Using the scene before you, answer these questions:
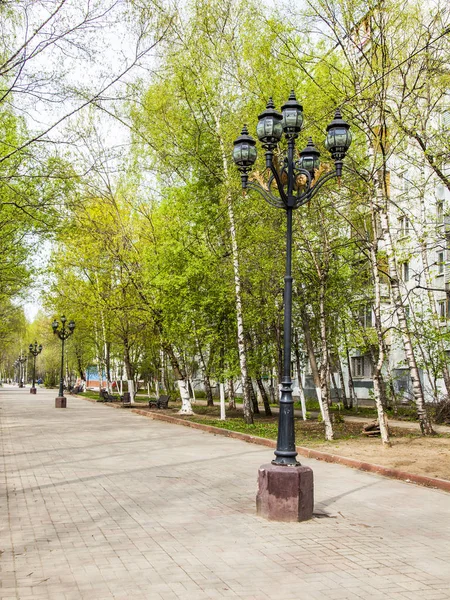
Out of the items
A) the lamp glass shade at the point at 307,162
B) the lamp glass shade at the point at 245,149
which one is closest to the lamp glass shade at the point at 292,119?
the lamp glass shade at the point at 245,149

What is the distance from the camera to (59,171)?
44.9ft

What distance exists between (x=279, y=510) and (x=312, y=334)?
18.5 metres

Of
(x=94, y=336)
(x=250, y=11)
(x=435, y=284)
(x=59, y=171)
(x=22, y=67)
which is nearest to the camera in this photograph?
(x=22, y=67)

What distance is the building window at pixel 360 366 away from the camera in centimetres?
3841

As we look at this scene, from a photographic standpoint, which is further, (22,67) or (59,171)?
(59,171)

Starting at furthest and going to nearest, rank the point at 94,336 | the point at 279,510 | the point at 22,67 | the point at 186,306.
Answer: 1. the point at 94,336
2. the point at 186,306
3. the point at 22,67
4. the point at 279,510

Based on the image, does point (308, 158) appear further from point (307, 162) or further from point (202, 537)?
point (202, 537)

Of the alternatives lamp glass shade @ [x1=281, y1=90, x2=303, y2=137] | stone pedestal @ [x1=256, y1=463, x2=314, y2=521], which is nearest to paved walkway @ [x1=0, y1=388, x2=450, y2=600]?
stone pedestal @ [x1=256, y1=463, x2=314, y2=521]

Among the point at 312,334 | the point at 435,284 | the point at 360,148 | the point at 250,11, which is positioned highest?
the point at 250,11

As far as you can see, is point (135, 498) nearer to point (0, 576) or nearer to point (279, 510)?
point (279, 510)

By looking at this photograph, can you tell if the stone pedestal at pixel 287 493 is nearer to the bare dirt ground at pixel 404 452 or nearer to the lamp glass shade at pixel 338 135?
the bare dirt ground at pixel 404 452

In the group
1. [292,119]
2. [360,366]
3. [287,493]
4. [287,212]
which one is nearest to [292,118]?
[292,119]

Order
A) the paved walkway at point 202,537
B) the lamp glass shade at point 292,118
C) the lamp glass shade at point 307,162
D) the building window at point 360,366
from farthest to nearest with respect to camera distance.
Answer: the building window at point 360,366
the lamp glass shade at point 307,162
the lamp glass shade at point 292,118
the paved walkway at point 202,537

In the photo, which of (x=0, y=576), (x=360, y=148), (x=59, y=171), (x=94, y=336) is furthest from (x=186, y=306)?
(x=94, y=336)
